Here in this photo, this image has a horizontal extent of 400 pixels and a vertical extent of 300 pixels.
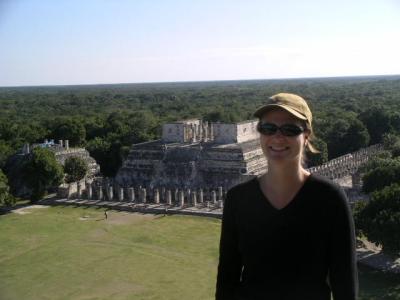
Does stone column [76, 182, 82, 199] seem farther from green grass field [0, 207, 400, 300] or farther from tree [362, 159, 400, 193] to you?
tree [362, 159, 400, 193]

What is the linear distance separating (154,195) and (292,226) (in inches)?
1217

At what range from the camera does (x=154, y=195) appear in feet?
111

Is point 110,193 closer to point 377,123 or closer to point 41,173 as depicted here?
point 41,173

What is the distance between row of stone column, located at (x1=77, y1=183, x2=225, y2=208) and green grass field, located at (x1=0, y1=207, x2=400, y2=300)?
273cm

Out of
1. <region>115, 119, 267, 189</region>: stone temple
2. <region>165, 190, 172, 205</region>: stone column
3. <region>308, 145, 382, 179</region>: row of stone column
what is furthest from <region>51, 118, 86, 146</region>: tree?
<region>308, 145, 382, 179</region>: row of stone column

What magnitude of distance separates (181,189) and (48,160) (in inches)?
369

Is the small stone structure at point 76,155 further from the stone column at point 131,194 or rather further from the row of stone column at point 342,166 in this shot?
the row of stone column at point 342,166

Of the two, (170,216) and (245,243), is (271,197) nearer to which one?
(245,243)

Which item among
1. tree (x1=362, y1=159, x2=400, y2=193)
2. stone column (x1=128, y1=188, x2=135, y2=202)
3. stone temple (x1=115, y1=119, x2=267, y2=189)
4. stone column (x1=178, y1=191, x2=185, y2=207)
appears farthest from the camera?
stone temple (x1=115, y1=119, x2=267, y2=189)

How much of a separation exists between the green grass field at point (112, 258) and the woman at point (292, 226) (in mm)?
14320

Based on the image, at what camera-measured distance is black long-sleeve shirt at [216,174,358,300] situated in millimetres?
3102

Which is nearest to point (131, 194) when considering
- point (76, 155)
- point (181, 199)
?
point (181, 199)

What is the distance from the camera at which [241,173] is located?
34.2 metres

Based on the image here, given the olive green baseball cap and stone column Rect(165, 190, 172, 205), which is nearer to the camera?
the olive green baseball cap
